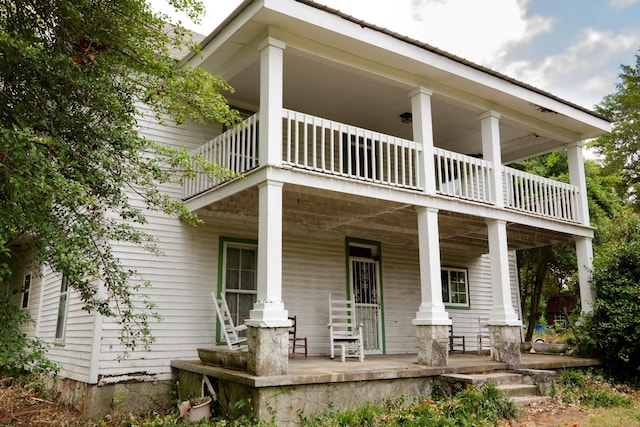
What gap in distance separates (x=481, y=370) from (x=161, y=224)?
583cm

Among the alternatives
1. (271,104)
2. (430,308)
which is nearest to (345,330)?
(430,308)

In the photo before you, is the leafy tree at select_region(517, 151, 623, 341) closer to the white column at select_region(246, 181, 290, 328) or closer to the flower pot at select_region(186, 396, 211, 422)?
the white column at select_region(246, 181, 290, 328)

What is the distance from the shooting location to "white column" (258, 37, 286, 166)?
7.03 metres

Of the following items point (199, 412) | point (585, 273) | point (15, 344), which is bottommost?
point (199, 412)

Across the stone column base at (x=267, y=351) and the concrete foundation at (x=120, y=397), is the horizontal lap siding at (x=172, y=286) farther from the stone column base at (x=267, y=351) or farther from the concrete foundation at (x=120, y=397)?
the stone column base at (x=267, y=351)

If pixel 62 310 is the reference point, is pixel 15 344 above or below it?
below

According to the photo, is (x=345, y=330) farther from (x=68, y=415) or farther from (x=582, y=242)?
(x=582, y=242)

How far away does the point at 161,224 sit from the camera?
894cm

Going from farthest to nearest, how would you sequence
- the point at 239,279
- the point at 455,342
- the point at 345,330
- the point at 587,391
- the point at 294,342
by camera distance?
1. the point at 455,342
2. the point at 345,330
3. the point at 239,279
4. the point at 294,342
5. the point at 587,391

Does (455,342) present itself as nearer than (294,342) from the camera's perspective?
No

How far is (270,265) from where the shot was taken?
21.8 ft

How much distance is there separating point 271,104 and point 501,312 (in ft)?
17.8

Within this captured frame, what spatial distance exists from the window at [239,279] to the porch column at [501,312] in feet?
14.2

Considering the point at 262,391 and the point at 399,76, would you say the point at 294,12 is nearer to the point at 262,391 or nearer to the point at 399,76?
the point at 399,76
